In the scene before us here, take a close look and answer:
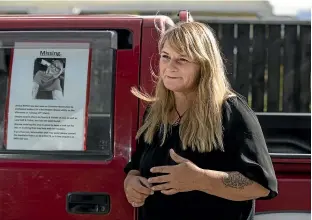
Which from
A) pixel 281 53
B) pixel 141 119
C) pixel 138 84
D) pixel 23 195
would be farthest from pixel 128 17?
pixel 281 53

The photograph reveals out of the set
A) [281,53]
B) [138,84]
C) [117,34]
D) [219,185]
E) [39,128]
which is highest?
[281,53]

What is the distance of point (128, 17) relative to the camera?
8.05ft

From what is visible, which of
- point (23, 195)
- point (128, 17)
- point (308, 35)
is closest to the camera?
point (23, 195)

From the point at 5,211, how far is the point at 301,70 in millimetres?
4671

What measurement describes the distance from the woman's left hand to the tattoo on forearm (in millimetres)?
96

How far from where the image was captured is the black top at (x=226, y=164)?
1827 millimetres

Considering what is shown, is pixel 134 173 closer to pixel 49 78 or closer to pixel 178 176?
pixel 178 176

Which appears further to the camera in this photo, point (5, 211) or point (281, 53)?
point (281, 53)

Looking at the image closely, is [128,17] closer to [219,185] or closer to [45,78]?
[45,78]

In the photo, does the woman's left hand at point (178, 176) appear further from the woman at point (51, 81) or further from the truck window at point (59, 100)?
the woman at point (51, 81)

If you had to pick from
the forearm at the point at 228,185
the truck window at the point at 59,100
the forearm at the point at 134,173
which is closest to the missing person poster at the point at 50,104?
A: the truck window at the point at 59,100

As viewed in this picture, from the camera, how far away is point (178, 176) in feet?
6.00

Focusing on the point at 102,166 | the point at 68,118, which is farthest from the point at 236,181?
the point at 68,118

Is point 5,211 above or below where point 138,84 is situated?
below
